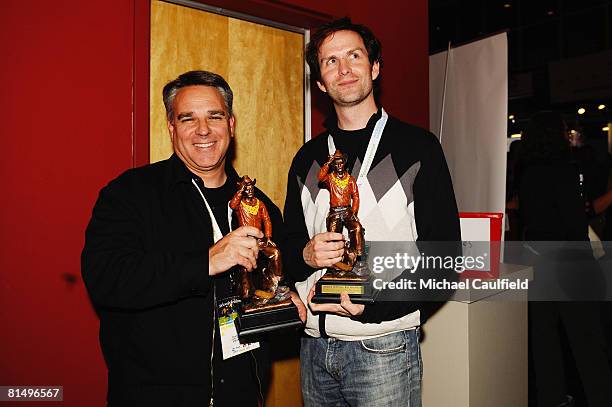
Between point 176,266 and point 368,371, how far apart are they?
2.65 feet

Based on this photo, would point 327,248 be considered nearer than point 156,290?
No

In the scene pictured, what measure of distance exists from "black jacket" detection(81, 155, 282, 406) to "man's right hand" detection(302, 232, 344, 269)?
14.7 inches

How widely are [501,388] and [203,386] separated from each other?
1.99m

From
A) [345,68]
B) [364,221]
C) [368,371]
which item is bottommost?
[368,371]

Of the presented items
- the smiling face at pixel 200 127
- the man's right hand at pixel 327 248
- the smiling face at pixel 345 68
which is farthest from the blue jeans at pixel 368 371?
the smiling face at pixel 345 68

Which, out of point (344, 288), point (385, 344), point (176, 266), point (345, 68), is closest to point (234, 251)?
point (176, 266)

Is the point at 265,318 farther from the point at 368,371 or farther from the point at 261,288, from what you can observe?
the point at 368,371

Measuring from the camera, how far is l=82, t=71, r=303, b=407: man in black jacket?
1666 mm

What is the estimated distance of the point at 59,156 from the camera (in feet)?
7.48

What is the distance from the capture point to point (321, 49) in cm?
209

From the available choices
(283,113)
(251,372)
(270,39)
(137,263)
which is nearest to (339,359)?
(251,372)

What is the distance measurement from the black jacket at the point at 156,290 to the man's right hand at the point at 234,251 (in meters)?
0.03

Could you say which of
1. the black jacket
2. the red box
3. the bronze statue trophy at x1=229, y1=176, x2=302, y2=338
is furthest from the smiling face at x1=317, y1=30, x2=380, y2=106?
the red box

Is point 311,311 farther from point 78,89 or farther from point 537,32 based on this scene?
point 537,32
